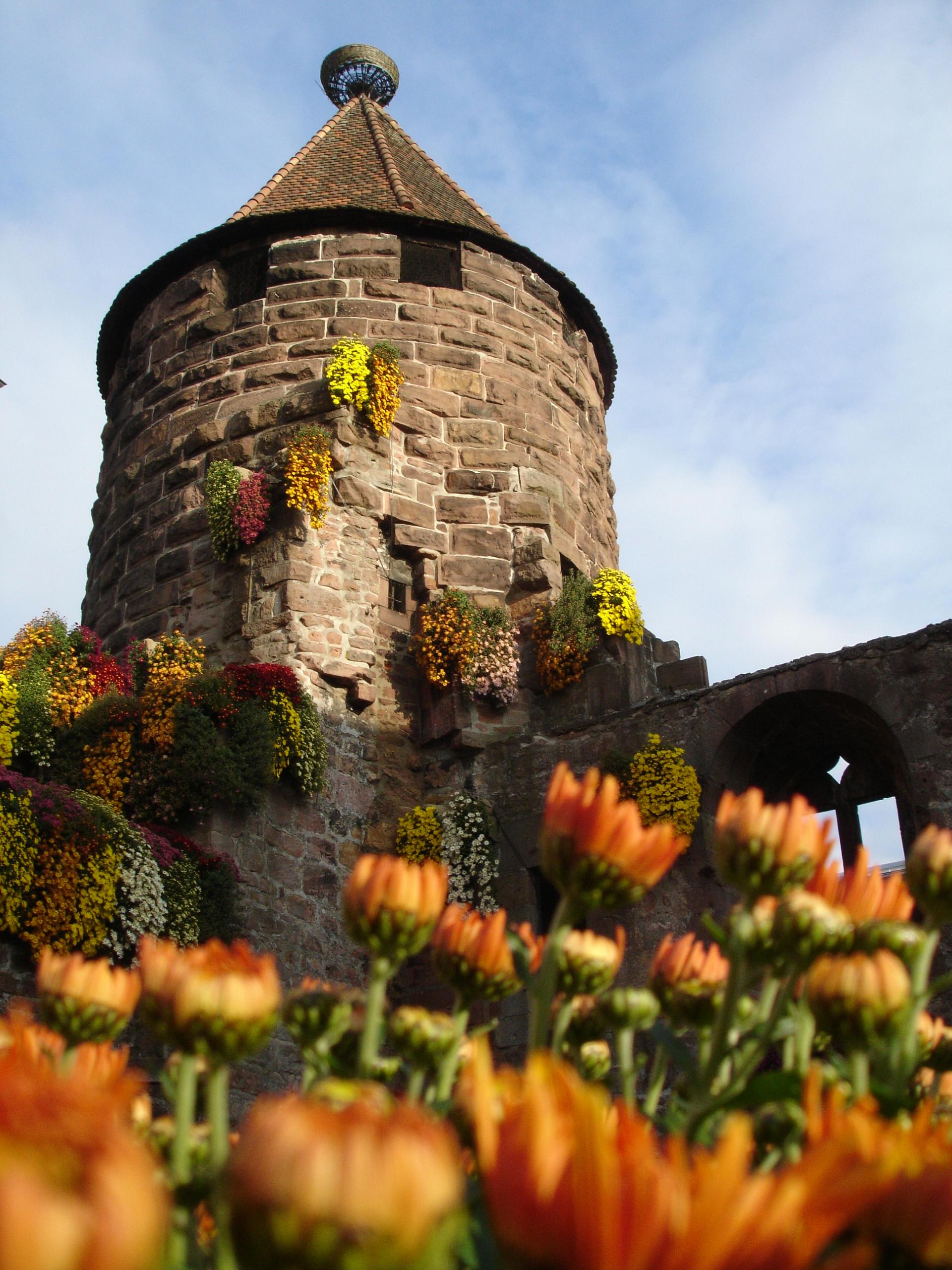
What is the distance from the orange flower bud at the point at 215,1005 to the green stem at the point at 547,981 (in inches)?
10.9

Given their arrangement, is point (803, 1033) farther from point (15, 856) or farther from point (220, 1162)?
point (15, 856)

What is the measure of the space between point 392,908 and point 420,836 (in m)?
8.27

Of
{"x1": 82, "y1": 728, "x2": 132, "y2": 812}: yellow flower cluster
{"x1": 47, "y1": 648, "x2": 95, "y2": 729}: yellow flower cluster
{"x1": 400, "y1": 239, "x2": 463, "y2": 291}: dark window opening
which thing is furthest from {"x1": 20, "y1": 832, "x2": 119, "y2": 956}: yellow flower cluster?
{"x1": 400, "y1": 239, "x2": 463, "y2": 291}: dark window opening

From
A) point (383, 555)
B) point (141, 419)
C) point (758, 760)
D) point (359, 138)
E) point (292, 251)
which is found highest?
point (359, 138)

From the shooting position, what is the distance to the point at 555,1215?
0.83 meters

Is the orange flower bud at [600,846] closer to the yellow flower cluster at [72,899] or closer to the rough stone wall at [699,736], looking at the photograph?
the yellow flower cluster at [72,899]

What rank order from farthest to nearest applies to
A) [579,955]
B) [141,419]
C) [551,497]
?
[141,419] < [551,497] < [579,955]

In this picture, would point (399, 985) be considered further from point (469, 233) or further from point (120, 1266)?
point (120, 1266)

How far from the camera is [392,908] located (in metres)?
1.46

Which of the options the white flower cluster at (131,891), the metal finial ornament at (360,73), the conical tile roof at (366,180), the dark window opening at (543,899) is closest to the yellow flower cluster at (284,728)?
the white flower cluster at (131,891)

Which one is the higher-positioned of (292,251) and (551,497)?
(292,251)

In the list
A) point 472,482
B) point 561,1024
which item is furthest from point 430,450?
point 561,1024

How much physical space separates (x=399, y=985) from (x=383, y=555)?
3553mm

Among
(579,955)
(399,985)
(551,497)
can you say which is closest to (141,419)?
(551,497)
